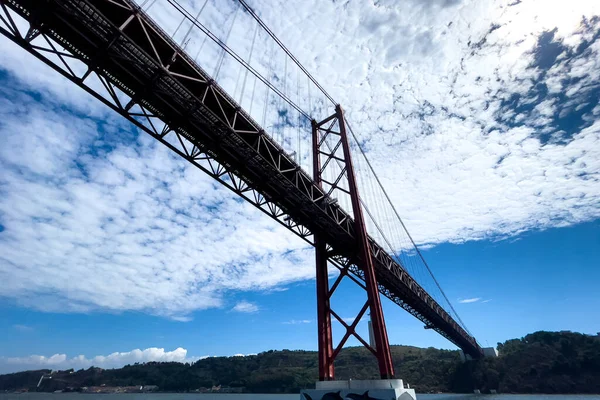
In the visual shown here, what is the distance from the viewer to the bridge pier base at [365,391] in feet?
46.6

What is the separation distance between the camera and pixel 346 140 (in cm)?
2386

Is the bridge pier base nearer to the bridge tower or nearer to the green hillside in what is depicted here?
the bridge tower

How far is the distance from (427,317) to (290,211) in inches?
1493

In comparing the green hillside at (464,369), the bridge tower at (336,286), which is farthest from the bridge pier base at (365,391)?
the green hillside at (464,369)

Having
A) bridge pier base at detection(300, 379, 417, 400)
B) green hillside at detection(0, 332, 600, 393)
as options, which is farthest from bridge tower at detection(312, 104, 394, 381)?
green hillside at detection(0, 332, 600, 393)

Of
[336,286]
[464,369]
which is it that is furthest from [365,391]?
[464,369]

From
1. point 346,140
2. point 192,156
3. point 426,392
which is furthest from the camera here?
point 426,392

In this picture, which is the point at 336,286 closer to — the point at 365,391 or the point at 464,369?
the point at 365,391

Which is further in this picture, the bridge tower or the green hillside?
the green hillside

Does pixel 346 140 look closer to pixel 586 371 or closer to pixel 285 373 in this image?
pixel 586 371

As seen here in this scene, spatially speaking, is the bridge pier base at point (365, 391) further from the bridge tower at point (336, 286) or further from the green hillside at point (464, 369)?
the green hillside at point (464, 369)

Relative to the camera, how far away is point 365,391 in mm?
14617

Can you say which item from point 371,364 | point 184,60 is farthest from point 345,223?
point 371,364

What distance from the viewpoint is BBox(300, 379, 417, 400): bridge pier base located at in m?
14.2
